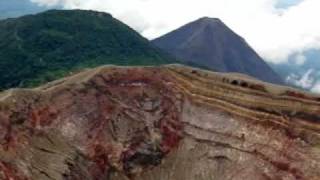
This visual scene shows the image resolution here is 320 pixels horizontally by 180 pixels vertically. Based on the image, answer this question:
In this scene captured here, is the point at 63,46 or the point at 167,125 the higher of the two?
the point at 63,46

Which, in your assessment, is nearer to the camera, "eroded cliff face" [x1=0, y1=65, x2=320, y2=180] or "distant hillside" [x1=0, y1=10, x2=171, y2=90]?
"eroded cliff face" [x1=0, y1=65, x2=320, y2=180]

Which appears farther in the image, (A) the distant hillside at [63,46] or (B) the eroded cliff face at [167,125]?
(A) the distant hillside at [63,46]

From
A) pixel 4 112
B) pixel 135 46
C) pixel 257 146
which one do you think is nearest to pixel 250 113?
pixel 257 146

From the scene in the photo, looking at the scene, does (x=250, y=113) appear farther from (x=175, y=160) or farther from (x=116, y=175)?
(x=116, y=175)

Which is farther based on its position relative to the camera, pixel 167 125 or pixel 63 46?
pixel 63 46
